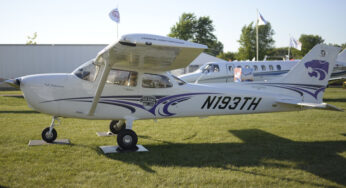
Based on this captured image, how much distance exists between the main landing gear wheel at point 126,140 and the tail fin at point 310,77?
4.32 metres

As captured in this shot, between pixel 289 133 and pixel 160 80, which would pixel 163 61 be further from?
pixel 289 133

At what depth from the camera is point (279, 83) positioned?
24.9 ft

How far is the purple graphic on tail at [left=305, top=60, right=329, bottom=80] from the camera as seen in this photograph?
7.46 m

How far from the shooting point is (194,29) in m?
69.8

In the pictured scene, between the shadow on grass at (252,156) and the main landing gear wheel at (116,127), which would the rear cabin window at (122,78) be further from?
the main landing gear wheel at (116,127)

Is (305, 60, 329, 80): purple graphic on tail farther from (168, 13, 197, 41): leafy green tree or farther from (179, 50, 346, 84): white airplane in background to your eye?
(168, 13, 197, 41): leafy green tree

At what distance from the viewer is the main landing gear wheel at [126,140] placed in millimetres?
6152

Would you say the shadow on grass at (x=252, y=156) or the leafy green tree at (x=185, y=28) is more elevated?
the leafy green tree at (x=185, y=28)

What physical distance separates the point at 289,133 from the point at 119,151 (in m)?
5.10

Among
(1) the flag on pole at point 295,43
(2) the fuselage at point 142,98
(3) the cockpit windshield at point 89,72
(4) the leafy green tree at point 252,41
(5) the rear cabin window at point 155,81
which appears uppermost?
(4) the leafy green tree at point 252,41

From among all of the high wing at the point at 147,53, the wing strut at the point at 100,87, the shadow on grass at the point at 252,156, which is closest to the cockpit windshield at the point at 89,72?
the high wing at the point at 147,53

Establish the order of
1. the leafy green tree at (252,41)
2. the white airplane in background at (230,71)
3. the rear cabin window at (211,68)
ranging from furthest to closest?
the leafy green tree at (252,41)
the rear cabin window at (211,68)
the white airplane in background at (230,71)

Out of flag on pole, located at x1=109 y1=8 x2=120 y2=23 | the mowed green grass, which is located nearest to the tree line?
flag on pole, located at x1=109 y1=8 x2=120 y2=23

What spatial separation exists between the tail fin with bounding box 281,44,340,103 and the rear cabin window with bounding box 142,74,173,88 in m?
3.24
